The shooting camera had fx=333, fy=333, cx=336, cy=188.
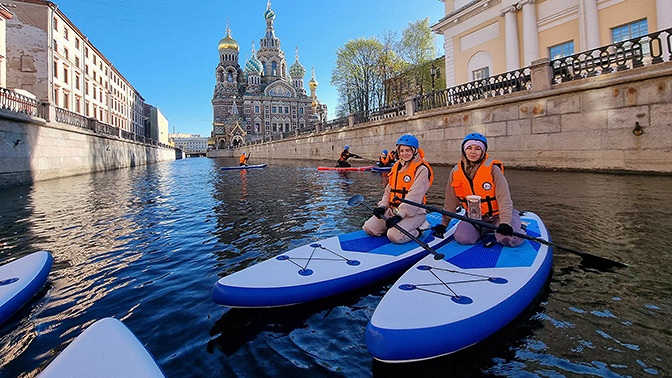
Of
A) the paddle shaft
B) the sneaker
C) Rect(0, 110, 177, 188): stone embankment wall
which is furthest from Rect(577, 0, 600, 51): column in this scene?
Rect(0, 110, 177, 188): stone embankment wall

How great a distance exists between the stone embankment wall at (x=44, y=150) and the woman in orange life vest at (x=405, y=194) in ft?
51.8

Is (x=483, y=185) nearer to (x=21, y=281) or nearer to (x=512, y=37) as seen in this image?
(x=21, y=281)

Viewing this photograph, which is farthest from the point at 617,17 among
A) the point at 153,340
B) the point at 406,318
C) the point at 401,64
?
the point at 401,64

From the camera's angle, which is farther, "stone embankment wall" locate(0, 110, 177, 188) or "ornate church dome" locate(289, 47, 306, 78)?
"ornate church dome" locate(289, 47, 306, 78)

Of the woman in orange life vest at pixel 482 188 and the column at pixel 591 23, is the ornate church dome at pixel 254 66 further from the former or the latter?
the woman in orange life vest at pixel 482 188

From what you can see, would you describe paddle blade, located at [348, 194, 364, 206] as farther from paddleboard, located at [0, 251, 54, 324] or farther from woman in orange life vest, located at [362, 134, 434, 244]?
paddleboard, located at [0, 251, 54, 324]

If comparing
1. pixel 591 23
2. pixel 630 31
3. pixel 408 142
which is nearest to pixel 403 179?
pixel 408 142

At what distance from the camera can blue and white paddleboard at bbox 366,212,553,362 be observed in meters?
2.06

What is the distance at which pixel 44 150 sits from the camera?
15852 millimetres

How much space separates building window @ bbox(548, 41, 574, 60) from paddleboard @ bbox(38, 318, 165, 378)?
1981 centimetres

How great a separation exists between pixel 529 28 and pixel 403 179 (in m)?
17.2

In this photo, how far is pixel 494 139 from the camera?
14445mm

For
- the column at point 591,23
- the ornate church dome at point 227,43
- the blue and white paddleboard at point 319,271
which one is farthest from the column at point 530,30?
the ornate church dome at point 227,43

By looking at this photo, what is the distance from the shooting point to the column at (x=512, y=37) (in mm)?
17641
